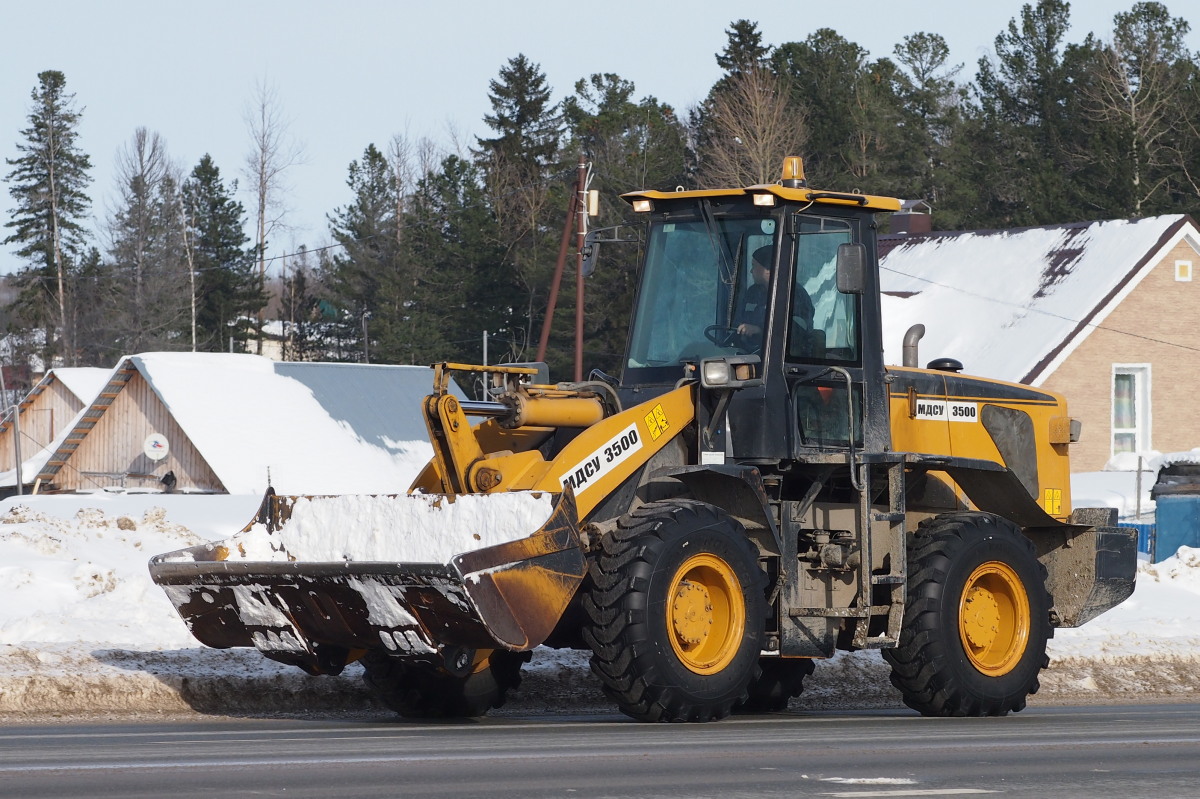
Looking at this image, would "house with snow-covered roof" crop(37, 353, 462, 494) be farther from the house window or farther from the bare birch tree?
the bare birch tree

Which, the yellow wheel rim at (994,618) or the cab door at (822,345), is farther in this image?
the yellow wheel rim at (994,618)

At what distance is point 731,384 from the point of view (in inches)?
410

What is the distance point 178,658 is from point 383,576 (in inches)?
146

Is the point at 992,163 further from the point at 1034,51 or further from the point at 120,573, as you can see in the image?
the point at 120,573

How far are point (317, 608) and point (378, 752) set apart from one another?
1772 mm

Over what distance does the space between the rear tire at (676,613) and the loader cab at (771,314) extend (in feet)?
3.02

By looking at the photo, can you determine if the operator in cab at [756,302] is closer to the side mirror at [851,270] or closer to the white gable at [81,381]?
the side mirror at [851,270]

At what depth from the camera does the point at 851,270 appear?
10.3m

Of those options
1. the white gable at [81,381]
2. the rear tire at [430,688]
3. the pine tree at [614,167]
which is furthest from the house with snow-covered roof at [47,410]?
the rear tire at [430,688]

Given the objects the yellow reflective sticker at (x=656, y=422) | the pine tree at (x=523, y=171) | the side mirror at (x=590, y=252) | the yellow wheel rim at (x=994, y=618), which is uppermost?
the pine tree at (x=523, y=171)

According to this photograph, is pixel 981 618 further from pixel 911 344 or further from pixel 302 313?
pixel 302 313

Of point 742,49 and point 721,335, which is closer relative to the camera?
point 721,335

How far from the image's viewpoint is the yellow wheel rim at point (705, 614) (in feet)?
31.9

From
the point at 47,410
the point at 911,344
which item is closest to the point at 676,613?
the point at 911,344
